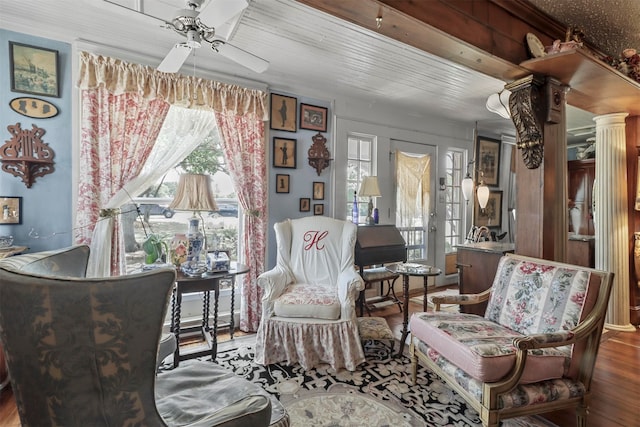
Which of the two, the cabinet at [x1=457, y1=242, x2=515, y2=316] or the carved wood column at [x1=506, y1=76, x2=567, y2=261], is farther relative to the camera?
the cabinet at [x1=457, y1=242, x2=515, y2=316]

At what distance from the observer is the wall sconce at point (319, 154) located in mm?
3664

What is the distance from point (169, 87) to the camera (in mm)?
2787

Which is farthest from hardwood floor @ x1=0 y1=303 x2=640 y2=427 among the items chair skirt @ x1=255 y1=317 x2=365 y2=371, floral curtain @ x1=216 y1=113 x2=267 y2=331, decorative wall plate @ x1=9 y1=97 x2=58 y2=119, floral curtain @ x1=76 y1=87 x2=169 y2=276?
decorative wall plate @ x1=9 y1=97 x2=58 y2=119

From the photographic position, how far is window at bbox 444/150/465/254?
505 cm

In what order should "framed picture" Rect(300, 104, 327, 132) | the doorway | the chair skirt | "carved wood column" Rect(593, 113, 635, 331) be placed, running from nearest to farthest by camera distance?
the chair skirt < "carved wood column" Rect(593, 113, 635, 331) < "framed picture" Rect(300, 104, 327, 132) < the doorway

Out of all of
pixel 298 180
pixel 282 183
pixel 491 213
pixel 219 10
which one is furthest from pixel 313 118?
pixel 491 213

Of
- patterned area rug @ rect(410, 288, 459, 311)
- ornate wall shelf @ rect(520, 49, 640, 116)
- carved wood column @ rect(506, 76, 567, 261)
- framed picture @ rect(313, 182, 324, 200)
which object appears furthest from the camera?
patterned area rug @ rect(410, 288, 459, 311)

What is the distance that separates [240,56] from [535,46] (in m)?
1.97

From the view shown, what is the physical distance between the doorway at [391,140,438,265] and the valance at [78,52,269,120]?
2.14m

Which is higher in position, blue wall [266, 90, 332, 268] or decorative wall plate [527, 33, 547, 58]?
decorative wall plate [527, 33, 547, 58]

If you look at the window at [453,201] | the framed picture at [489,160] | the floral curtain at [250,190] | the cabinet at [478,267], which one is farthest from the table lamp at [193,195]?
the framed picture at [489,160]

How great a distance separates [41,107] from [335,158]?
2.73 m

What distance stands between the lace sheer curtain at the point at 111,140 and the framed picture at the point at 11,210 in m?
0.37

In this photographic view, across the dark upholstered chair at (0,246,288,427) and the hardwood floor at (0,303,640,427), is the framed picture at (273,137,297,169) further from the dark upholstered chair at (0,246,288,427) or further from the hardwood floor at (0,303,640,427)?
the dark upholstered chair at (0,246,288,427)
